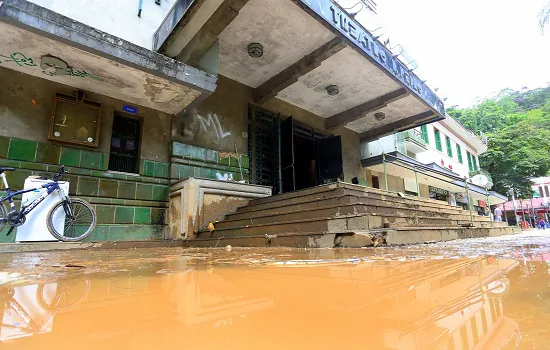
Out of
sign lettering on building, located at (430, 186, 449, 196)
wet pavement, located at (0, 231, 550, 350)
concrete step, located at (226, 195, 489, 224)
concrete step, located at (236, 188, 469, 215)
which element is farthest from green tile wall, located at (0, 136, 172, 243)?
sign lettering on building, located at (430, 186, 449, 196)

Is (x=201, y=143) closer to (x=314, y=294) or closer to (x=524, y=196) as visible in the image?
(x=314, y=294)

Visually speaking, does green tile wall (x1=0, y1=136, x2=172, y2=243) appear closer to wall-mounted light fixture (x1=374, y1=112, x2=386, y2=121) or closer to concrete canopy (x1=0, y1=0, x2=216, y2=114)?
concrete canopy (x1=0, y1=0, x2=216, y2=114)

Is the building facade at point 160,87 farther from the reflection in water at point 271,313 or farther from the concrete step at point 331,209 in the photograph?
the reflection in water at point 271,313

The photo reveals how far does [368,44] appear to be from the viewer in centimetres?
690

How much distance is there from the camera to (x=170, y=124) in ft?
22.9

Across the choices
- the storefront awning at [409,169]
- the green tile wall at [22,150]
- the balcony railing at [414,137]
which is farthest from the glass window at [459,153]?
the green tile wall at [22,150]

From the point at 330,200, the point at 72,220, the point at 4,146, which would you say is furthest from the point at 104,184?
the point at 330,200

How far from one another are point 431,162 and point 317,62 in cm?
1210

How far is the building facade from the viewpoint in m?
5.05

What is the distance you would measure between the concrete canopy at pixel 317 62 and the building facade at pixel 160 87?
0.11 feet

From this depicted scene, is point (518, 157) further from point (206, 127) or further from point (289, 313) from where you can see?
point (289, 313)

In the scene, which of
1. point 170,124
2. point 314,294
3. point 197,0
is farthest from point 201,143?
point 314,294

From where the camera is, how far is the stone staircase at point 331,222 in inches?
139

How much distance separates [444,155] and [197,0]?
1812 centimetres
